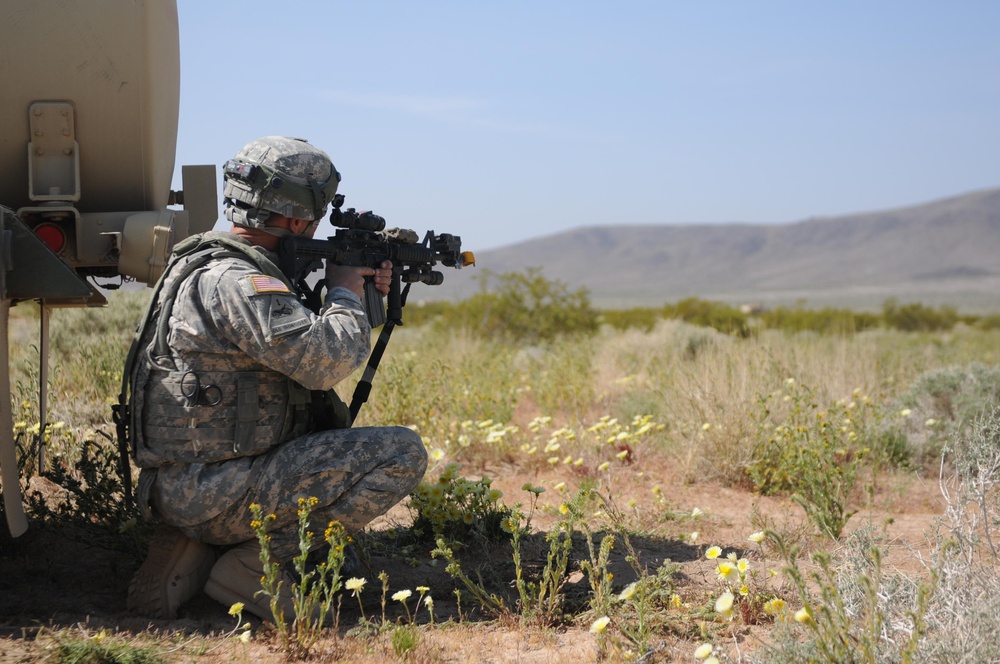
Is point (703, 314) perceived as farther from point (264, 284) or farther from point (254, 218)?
point (264, 284)

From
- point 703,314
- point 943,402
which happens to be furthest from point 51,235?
point 703,314

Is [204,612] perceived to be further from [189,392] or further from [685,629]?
[685,629]

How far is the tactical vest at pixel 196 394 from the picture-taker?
335 cm

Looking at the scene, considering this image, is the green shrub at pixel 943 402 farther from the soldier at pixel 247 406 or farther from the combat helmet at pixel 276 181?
the combat helmet at pixel 276 181

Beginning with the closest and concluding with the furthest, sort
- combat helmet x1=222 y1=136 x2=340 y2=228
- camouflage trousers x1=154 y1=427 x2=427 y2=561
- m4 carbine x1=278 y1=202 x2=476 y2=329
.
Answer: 1. camouflage trousers x1=154 y1=427 x2=427 y2=561
2. combat helmet x1=222 y1=136 x2=340 y2=228
3. m4 carbine x1=278 y1=202 x2=476 y2=329

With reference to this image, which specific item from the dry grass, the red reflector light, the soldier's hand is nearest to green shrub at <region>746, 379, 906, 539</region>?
the dry grass

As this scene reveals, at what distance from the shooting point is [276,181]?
3477mm

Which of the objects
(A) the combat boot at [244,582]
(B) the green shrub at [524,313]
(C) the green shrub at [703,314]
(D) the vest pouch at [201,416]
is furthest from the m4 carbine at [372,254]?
(C) the green shrub at [703,314]

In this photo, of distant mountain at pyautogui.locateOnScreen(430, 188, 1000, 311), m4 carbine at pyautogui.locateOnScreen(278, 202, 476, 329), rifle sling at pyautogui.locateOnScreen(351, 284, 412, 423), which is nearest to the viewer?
m4 carbine at pyautogui.locateOnScreen(278, 202, 476, 329)

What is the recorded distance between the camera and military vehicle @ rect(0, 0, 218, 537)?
3.60 metres

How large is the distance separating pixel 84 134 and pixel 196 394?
125cm

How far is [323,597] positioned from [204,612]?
463 mm

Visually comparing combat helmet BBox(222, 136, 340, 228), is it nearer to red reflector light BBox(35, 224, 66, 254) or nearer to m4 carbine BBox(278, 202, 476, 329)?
m4 carbine BBox(278, 202, 476, 329)

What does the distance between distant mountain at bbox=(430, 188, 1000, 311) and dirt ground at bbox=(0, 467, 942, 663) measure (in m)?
65.5
